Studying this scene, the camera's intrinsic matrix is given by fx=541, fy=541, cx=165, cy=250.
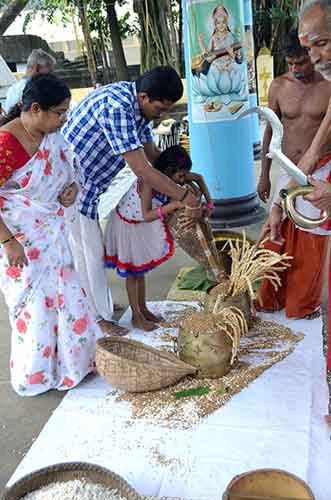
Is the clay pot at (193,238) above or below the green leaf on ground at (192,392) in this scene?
above

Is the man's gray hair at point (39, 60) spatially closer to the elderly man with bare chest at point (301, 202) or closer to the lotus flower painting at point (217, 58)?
the lotus flower painting at point (217, 58)

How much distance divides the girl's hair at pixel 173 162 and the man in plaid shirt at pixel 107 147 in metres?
0.18

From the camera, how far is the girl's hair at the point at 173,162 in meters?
3.21

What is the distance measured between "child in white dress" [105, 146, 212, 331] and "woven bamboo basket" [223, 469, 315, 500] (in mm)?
1622

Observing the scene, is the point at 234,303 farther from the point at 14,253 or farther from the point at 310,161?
the point at 14,253

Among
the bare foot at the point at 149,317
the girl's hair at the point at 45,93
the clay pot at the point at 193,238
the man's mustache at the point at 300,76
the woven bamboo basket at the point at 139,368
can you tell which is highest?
the girl's hair at the point at 45,93

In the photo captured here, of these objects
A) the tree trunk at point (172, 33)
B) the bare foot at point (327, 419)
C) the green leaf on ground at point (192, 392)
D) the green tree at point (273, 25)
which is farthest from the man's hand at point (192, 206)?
the green tree at point (273, 25)

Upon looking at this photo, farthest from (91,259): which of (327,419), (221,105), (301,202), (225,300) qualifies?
(221,105)

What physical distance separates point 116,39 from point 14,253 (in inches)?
401

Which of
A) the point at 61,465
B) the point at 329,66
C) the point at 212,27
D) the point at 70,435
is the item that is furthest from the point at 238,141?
the point at 61,465

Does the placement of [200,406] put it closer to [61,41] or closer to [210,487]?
[210,487]

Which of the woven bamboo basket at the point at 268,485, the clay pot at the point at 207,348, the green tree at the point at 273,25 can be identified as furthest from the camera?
the green tree at the point at 273,25

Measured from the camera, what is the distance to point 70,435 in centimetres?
247

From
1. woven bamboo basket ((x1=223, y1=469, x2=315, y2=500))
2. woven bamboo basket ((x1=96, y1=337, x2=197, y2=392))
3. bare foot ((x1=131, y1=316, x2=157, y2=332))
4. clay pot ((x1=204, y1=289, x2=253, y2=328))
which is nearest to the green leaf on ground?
woven bamboo basket ((x1=96, y1=337, x2=197, y2=392))
